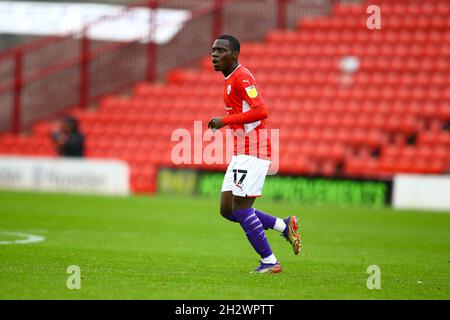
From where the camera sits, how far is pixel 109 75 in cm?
2978

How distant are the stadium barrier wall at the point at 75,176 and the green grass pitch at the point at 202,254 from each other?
156 inches

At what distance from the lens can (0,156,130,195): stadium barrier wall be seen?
2408 cm

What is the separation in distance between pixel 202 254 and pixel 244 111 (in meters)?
2.46

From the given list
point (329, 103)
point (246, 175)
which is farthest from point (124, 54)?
point (246, 175)

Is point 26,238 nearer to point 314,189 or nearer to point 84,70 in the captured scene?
point 314,189

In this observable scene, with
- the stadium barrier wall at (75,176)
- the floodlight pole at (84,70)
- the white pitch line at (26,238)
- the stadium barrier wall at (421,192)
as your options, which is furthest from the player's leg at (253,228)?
the floodlight pole at (84,70)

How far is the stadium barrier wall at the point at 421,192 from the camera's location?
20.9 m

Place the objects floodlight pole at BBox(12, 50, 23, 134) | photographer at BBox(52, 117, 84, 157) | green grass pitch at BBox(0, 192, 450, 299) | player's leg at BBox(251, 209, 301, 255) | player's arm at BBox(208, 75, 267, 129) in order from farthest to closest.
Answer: floodlight pole at BBox(12, 50, 23, 134)
photographer at BBox(52, 117, 84, 157)
player's leg at BBox(251, 209, 301, 255)
player's arm at BBox(208, 75, 267, 129)
green grass pitch at BBox(0, 192, 450, 299)

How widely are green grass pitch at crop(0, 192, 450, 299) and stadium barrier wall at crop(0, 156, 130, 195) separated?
13.0 feet

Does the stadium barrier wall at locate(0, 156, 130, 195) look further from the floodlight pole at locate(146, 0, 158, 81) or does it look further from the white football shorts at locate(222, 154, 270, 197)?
the white football shorts at locate(222, 154, 270, 197)

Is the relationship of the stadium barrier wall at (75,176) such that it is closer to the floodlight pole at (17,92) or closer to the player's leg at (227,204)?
the floodlight pole at (17,92)

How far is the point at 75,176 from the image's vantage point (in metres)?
24.3

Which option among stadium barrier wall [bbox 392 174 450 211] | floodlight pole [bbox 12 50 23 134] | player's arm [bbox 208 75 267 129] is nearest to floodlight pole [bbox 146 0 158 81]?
floodlight pole [bbox 12 50 23 134]

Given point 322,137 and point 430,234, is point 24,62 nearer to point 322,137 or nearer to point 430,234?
point 322,137
